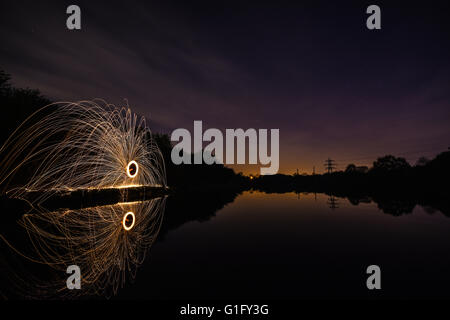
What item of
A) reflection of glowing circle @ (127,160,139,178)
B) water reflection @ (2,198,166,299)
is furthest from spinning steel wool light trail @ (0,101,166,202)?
water reflection @ (2,198,166,299)

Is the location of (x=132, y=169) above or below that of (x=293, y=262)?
above

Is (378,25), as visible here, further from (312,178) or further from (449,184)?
(312,178)

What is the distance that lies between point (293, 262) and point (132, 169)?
70.2ft

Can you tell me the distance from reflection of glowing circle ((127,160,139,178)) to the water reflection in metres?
12.3

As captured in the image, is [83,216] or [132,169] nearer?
[83,216]

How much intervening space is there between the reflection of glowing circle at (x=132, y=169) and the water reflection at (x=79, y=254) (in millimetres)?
12292

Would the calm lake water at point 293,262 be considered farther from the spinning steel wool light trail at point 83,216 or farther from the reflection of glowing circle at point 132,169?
the reflection of glowing circle at point 132,169

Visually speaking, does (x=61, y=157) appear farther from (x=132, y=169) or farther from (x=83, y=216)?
(x=83, y=216)

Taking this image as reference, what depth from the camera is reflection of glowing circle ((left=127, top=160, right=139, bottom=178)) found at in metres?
22.9

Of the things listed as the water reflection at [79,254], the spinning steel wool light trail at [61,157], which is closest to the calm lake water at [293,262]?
the water reflection at [79,254]

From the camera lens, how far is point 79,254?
650cm

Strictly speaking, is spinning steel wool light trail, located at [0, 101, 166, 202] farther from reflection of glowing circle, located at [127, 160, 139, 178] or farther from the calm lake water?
the calm lake water

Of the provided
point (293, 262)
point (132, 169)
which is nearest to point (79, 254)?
point (293, 262)

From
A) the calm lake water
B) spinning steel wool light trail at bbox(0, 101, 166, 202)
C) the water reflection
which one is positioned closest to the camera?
the calm lake water
